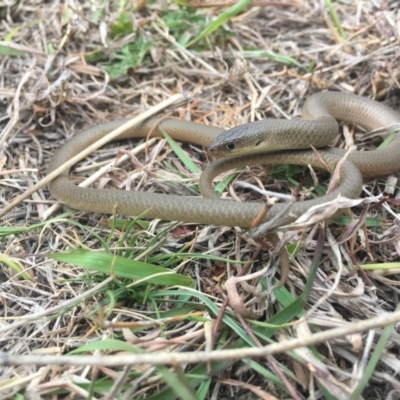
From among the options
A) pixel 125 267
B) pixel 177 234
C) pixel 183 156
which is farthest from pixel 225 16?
pixel 125 267

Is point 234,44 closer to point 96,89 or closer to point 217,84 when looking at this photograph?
point 217,84

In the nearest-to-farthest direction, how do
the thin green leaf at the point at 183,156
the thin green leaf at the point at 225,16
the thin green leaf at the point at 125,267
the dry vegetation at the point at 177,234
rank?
1. the dry vegetation at the point at 177,234
2. the thin green leaf at the point at 125,267
3. the thin green leaf at the point at 183,156
4. the thin green leaf at the point at 225,16

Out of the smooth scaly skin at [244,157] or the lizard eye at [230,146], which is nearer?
the smooth scaly skin at [244,157]

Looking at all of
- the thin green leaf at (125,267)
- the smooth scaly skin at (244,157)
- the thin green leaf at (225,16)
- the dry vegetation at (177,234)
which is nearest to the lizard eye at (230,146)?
the smooth scaly skin at (244,157)

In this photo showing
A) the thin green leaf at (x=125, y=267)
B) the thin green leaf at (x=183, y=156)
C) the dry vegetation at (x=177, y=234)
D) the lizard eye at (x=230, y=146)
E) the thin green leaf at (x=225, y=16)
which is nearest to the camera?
the dry vegetation at (x=177, y=234)

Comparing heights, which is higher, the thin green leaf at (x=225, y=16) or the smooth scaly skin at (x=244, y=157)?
the thin green leaf at (x=225, y=16)

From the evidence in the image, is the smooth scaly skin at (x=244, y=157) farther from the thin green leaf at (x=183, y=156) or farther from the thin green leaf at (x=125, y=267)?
the thin green leaf at (x=125, y=267)
